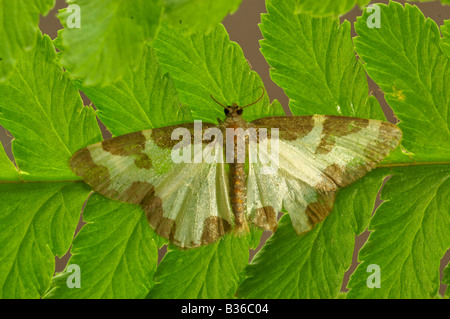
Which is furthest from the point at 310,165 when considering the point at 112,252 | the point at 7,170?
the point at 7,170

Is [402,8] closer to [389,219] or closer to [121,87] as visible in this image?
[389,219]

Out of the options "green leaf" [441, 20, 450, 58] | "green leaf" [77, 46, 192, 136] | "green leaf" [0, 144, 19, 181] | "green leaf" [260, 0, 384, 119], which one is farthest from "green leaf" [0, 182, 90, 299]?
"green leaf" [441, 20, 450, 58]

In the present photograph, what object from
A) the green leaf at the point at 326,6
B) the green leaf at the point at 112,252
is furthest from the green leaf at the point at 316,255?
the green leaf at the point at 326,6

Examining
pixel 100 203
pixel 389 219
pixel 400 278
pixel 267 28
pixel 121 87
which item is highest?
pixel 267 28

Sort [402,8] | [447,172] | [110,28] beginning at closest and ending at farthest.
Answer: [110,28], [402,8], [447,172]

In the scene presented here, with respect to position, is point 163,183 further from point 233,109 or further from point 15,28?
point 15,28

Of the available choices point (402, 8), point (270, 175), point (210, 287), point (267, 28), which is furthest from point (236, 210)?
point (402, 8)
